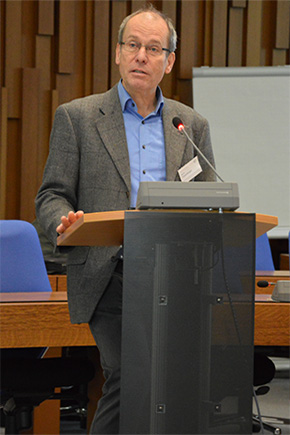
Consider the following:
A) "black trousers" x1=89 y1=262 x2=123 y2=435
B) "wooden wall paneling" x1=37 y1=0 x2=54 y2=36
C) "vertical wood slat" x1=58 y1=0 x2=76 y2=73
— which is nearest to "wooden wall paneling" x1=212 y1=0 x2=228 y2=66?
"vertical wood slat" x1=58 y1=0 x2=76 y2=73

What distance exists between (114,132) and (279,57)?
4.10 m

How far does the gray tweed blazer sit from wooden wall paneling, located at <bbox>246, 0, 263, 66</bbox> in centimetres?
382

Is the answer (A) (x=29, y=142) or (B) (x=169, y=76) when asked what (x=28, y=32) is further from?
(B) (x=169, y=76)

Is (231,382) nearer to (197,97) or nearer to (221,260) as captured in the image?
(221,260)

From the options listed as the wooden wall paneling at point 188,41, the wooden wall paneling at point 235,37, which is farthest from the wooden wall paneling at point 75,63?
the wooden wall paneling at point 235,37

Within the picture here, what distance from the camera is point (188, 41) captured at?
5.56m

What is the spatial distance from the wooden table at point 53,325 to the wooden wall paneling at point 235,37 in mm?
3648

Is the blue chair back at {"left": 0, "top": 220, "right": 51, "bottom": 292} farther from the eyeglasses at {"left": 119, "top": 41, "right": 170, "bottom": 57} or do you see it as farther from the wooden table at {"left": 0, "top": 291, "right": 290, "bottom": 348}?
the eyeglasses at {"left": 119, "top": 41, "right": 170, "bottom": 57}

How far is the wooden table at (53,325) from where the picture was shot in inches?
90.7

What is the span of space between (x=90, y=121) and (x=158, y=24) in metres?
0.39

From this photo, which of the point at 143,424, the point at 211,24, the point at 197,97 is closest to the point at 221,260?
the point at 143,424

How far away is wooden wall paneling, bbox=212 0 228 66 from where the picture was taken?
18.3 ft

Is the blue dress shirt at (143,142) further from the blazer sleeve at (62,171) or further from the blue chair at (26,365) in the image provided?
the blue chair at (26,365)

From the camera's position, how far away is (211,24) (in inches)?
223
